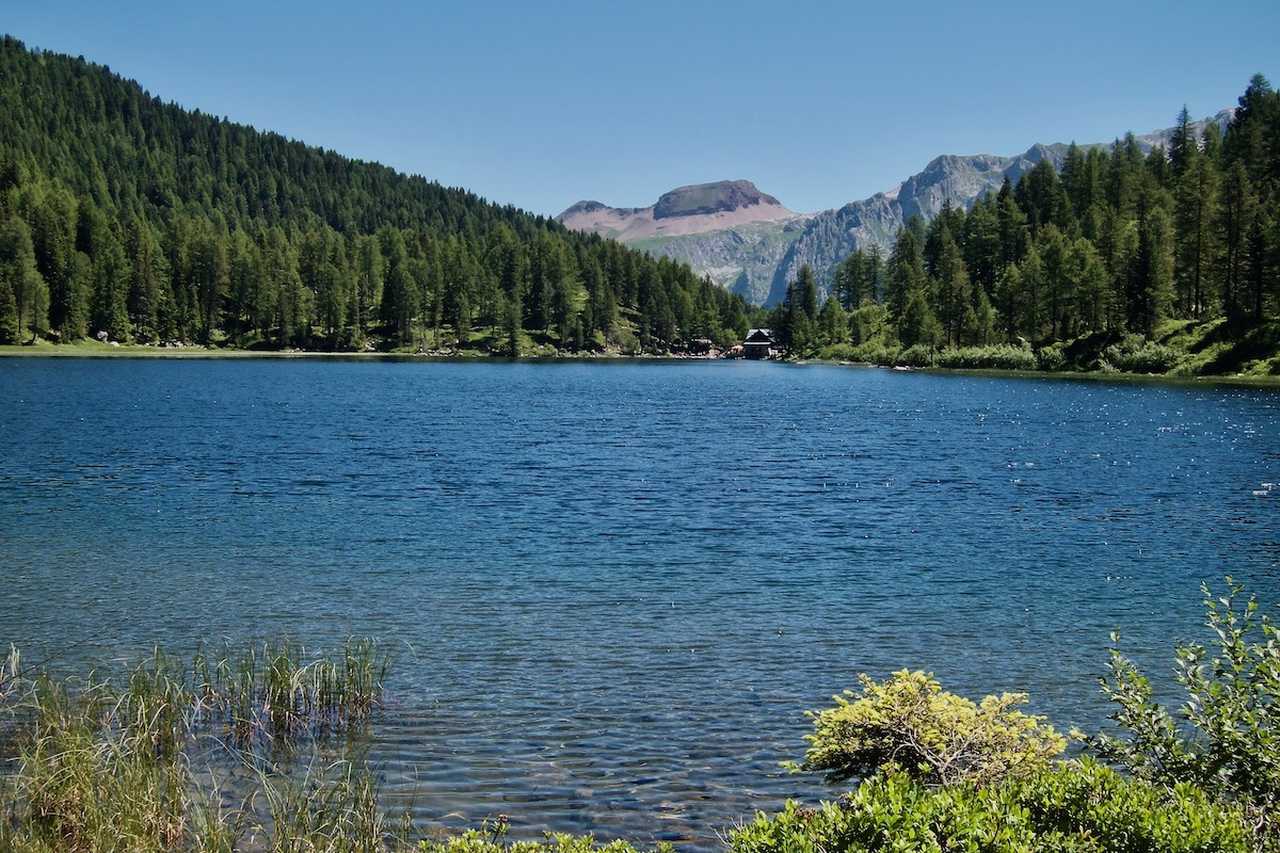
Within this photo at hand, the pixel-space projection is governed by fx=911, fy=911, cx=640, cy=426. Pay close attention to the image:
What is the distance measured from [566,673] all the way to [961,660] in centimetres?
853

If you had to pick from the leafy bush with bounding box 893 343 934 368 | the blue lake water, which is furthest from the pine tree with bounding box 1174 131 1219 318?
the blue lake water

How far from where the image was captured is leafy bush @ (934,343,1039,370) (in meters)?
156

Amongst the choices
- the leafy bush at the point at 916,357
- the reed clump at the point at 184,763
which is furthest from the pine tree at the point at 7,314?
the reed clump at the point at 184,763

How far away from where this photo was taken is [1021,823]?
830cm

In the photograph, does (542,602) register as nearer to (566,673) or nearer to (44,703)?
(566,673)

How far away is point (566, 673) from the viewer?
18.8 metres

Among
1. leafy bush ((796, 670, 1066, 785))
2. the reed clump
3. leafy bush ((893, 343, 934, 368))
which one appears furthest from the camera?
leafy bush ((893, 343, 934, 368))

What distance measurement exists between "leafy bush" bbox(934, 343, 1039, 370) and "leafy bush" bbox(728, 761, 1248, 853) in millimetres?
156693

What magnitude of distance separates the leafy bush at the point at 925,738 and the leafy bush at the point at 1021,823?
90.1 inches

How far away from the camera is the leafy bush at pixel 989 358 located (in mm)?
155625

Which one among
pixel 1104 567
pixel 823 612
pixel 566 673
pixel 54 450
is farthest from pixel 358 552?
pixel 54 450

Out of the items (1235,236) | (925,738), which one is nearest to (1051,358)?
(1235,236)

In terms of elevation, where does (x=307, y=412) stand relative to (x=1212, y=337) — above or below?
below

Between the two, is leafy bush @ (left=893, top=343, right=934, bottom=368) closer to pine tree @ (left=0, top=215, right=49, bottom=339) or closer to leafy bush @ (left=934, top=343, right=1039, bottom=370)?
leafy bush @ (left=934, top=343, right=1039, bottom=370)
